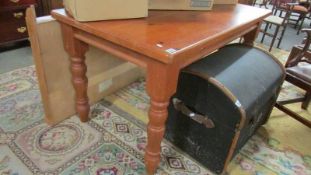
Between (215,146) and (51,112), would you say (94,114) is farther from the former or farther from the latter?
(215,146)

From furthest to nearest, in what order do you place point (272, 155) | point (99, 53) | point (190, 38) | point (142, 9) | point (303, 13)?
1. point (303, 13)
2. point (99, 53)
3. point (272, 155)
4. point (142, 9)
5. point (190, 38)

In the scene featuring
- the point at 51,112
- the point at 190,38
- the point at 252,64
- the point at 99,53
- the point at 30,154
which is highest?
the point at 190,38

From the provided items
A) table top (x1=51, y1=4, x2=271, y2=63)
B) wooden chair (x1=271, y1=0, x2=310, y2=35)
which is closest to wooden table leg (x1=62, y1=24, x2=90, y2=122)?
table top (x1=51, y1=4, x2=271, y2=63)

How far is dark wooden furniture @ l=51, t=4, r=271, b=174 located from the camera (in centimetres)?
86

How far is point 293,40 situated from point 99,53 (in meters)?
3.18

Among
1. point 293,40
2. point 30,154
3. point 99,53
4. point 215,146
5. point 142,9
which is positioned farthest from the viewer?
point 293,40

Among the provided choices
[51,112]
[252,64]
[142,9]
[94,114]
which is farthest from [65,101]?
[252,64]

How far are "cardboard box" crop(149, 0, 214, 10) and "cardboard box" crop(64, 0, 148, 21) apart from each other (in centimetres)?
19

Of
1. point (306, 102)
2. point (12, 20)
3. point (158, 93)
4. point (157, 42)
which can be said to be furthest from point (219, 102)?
point (12, 20)

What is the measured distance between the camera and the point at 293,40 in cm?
352

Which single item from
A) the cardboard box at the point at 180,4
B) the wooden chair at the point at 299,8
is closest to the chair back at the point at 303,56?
the cardboard box at the point at 180,4

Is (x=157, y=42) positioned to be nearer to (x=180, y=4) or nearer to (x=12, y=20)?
(x=180, y=4)

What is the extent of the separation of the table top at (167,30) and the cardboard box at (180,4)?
3 cm

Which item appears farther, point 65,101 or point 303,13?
point 303,13
